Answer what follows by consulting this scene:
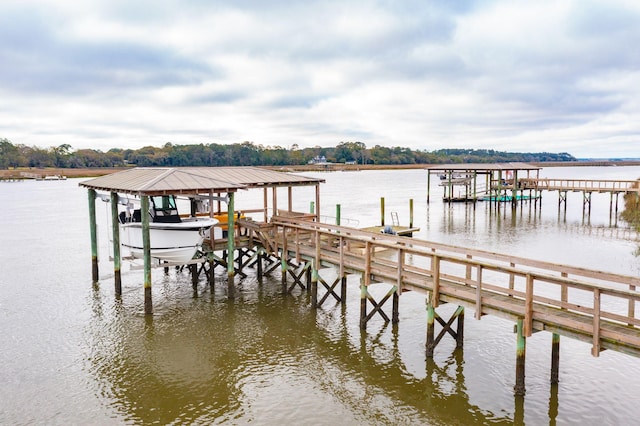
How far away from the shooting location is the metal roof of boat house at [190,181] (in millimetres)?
15359

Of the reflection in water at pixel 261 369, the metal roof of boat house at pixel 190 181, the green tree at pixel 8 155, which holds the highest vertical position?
the green tree at pixel 8 155

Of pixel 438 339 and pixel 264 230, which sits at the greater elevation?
pixel 264 230

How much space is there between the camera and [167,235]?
1636cm

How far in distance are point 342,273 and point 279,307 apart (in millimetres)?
2841

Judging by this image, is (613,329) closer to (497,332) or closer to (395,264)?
(497,332)

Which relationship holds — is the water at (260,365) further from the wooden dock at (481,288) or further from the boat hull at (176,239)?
the boat hull at (176,239)

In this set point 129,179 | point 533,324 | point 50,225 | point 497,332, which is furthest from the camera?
point 50,225

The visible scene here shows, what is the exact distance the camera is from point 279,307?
53.6 ft

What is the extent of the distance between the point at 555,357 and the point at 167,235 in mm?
11763

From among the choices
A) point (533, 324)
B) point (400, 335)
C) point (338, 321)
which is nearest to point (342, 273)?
point (338, 321)

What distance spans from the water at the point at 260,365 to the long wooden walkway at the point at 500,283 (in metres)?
1.46

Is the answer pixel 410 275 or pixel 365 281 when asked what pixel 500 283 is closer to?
pixel 410 275

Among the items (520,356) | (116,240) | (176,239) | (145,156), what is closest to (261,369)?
(520,356)

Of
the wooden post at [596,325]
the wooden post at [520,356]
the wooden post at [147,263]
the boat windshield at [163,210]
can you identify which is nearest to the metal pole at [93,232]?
the boat windshield at [163,210]
